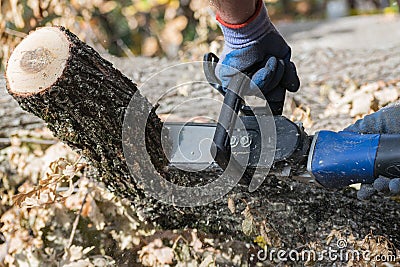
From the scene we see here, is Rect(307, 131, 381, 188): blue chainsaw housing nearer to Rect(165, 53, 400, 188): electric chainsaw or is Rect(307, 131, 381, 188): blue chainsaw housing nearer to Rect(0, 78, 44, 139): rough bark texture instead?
Rect(165, 53, 400, 188): electric chainsaw

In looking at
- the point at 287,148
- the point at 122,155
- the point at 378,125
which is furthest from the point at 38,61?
the point at 378,125

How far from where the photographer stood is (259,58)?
169cm

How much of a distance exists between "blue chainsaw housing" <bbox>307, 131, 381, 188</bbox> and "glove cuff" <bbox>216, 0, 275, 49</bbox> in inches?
14.5

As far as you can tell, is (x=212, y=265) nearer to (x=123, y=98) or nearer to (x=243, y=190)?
(x=243, y=190)

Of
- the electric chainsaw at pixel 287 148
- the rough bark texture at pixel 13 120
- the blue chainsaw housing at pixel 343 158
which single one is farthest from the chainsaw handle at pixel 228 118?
the rough bark texture at pixel 13 120

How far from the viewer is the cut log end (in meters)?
1.72

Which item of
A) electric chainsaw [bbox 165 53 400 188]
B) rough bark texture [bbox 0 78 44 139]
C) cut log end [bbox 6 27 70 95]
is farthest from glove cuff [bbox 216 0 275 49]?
rough bark texture [bbox 0 78 44 139]

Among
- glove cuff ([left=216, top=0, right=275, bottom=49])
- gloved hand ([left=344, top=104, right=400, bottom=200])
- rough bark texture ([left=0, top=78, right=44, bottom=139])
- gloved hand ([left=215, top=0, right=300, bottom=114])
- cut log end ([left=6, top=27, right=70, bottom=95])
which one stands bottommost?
rough bark texture ([left=0, top=78, right=44, bottom=139])

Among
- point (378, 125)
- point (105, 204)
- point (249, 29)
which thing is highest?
point (249, 29)

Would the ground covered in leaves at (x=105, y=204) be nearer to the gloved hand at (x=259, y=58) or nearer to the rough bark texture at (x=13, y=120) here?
the rough bark texture at (x=13, y=120)

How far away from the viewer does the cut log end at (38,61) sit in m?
1.72

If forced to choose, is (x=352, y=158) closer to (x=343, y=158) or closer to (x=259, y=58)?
(x=343, y=158)

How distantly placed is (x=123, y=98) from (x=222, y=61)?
358mm

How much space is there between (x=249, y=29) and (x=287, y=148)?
1.24ft
